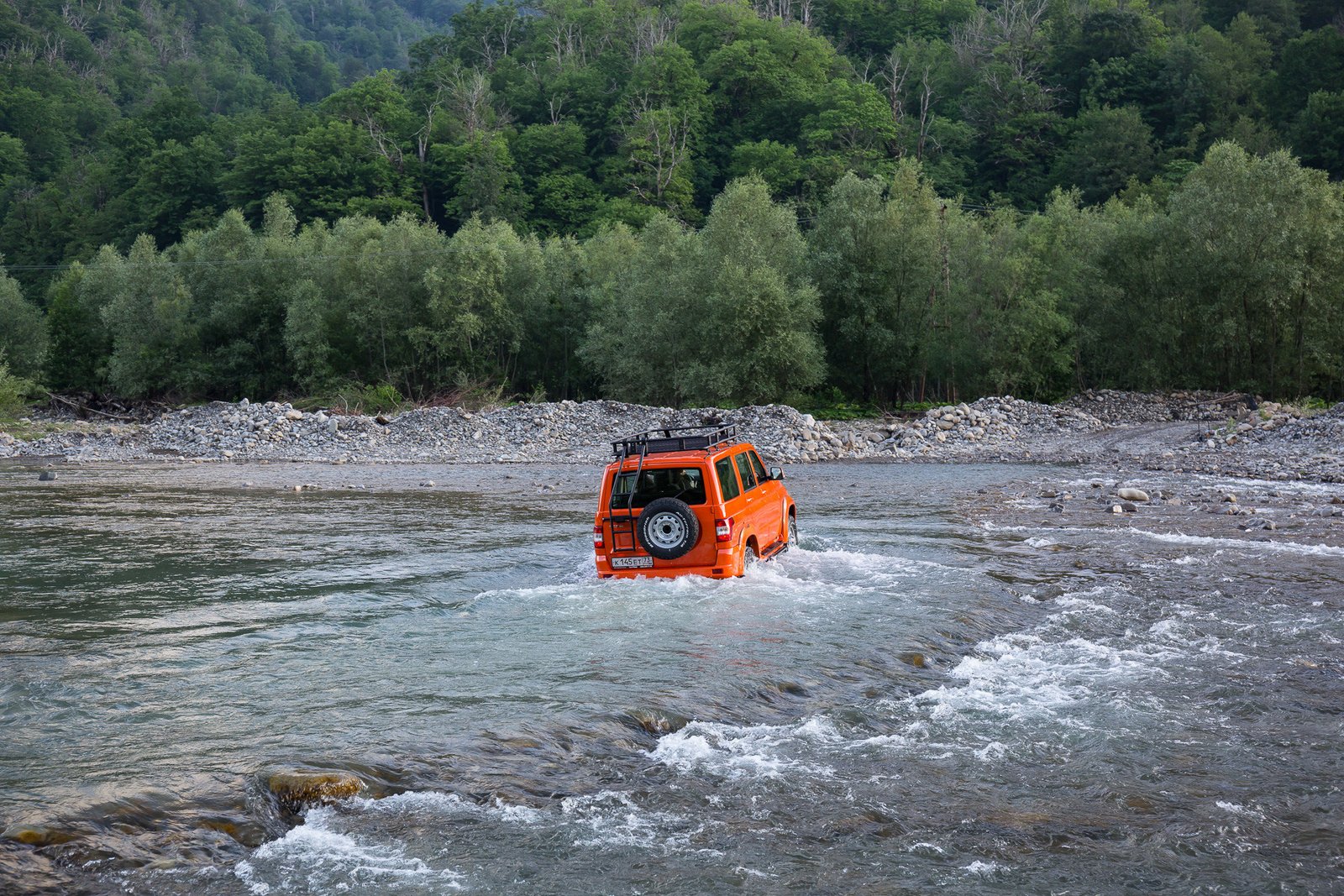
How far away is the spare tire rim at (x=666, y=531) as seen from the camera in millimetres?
13547

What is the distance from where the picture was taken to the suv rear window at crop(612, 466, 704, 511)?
13.7 metres

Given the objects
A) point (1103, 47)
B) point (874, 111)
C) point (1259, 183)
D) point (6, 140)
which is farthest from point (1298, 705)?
point (6, 140)

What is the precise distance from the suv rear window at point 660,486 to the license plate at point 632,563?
2.19 ft

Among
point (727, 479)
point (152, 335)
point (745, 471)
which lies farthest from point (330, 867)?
point (152, 335)

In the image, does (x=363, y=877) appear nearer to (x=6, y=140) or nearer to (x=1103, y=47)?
(x=1103, y=47)

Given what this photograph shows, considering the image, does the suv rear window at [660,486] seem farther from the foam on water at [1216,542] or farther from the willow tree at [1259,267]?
the willow tree at [1259,267]

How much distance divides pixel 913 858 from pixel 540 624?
22.3 feet

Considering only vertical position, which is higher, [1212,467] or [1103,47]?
[1103,47]

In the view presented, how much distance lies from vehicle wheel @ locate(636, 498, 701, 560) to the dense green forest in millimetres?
34500

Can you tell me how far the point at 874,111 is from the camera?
9675 centimetres

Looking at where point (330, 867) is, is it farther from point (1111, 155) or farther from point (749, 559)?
point (1111, 155)

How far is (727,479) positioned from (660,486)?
926 mm

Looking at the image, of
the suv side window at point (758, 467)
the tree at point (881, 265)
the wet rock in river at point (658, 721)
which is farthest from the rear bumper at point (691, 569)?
the tree at point (881, 265)

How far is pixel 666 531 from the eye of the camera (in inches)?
536
